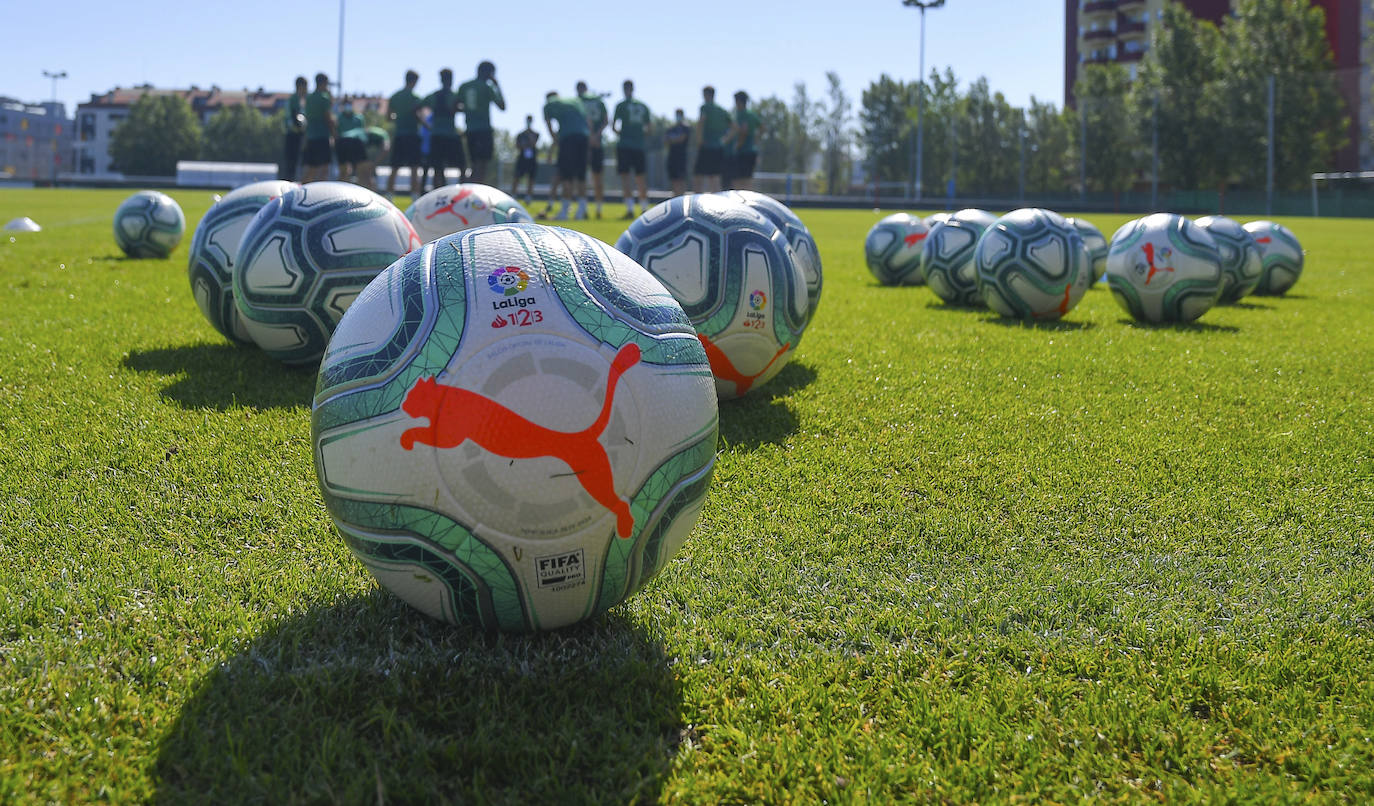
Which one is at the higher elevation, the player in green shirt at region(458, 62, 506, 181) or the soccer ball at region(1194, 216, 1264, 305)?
the player in green shirt at region(458, 62, 506, 181)

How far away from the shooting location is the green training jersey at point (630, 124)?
2103 centimetres

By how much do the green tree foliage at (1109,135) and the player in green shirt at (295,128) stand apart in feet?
154

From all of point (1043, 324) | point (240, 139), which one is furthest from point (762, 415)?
point (240, 139)

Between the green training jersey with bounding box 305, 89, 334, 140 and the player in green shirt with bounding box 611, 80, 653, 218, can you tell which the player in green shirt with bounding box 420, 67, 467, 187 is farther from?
the player in green shirt with bounding box 611, 80, 653, 218

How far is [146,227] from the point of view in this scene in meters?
12.3

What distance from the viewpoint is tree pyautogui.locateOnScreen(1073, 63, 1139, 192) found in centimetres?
5816

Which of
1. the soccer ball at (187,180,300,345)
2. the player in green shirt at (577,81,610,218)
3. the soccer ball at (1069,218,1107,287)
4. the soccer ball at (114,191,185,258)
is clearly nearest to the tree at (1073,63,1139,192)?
the player in green shirt at (577,81,610,218)

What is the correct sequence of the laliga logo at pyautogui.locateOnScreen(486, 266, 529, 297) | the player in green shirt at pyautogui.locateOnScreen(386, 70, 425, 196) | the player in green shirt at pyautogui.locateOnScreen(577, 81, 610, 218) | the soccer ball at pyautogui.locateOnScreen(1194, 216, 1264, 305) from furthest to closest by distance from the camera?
the player in green shirt at pyautogui.locateOnScreen(577, 81, 610, 218) < the player in green shirt at pyautogui.locateOnScreen(386, 70, 425, 196) < the soccer ball at pyautogui.locateOnScreen(1194, 216, 1264, 305) < the laliga logo at pyautogui.locateOnScreen(486, 266, 529, 297)

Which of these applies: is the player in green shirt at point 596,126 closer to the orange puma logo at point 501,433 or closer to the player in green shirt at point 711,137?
the player in green shirt at point 711,137

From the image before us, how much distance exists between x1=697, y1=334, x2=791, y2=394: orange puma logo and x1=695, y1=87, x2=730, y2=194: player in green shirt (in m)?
16.4

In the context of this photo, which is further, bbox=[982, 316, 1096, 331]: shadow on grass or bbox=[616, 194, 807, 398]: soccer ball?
bbox=[982, 316, 1096, 331]: shadow on grass

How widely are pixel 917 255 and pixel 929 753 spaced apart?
10102 mm

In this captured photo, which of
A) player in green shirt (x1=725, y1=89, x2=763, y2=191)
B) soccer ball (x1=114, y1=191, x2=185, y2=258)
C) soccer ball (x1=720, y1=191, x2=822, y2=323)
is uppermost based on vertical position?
player in green shirt (x1=725, y1=89, x2=763, y2=191)

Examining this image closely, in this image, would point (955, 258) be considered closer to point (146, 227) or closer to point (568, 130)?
point (146, 227)
